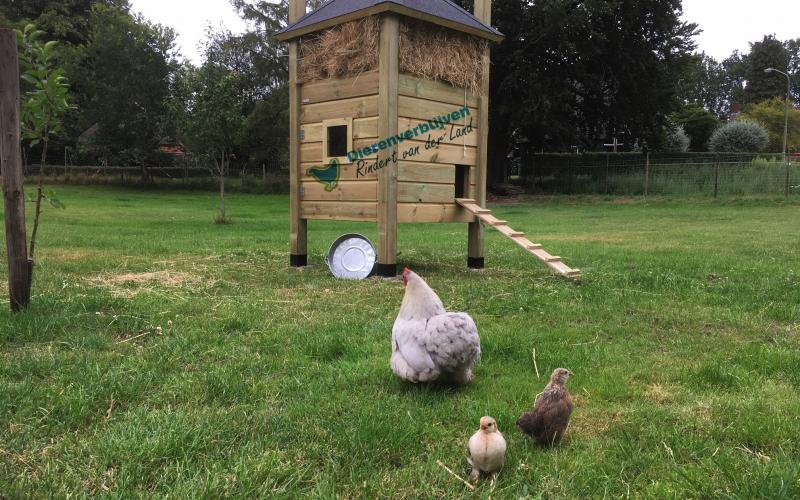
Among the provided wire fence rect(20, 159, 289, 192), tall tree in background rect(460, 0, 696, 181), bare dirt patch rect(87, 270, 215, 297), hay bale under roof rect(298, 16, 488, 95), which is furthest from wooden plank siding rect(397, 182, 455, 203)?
wire fence rect(20, 159, 289, 192)

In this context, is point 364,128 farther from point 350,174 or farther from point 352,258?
point 352,258

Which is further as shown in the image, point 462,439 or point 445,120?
point 445,120

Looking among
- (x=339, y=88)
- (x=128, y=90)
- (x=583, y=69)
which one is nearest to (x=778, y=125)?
(x=583, y=69)

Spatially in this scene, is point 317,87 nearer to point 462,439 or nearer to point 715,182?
point 462,439

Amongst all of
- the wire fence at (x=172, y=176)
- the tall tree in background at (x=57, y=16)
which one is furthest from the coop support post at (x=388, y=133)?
the tall tree in background at (x=57, y=16)

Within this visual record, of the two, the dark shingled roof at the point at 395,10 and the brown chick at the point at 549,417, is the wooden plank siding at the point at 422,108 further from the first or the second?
the brown chick at the point at 549,417

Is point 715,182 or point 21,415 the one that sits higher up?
point 715,182

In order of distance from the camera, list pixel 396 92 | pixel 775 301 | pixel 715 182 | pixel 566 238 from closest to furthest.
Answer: pixel 775 301
pixel 396 92
pixel 566 238
pixel 715 182

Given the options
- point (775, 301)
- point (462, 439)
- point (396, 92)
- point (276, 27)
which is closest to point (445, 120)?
point (396, 92)

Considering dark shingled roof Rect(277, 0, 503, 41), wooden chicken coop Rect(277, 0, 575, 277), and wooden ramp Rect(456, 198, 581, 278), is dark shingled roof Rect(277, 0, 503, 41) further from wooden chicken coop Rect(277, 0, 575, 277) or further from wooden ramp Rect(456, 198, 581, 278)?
wooden ramp Rect(456, 198, 581, 278)

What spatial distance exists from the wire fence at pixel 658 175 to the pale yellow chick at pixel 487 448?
Answer: 23144 mm

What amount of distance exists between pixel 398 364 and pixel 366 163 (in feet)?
15.1

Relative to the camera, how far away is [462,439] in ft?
8.31

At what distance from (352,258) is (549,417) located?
527 cm
